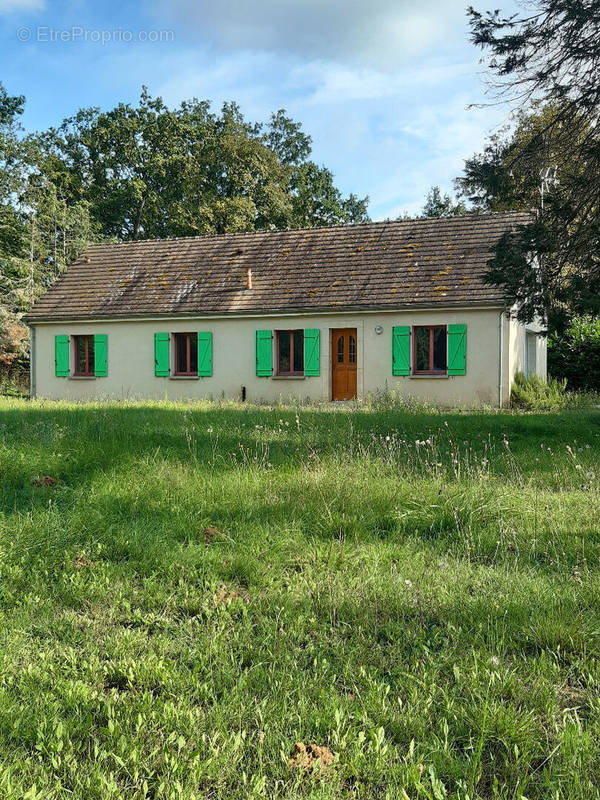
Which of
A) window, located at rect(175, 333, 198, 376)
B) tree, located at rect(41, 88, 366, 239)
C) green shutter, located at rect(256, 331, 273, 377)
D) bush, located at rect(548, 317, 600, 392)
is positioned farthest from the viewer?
tree, located at rect(41, 88, 366, 239)

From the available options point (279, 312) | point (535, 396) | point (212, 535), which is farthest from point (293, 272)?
point (212, 535)

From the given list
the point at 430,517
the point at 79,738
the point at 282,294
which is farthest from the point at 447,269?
the point at 79,738

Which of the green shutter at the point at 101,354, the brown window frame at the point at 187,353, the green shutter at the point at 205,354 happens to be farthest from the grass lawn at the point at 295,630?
the green shutter at the point at 101,354

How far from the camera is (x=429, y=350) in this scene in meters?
18.2

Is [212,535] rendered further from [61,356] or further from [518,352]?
[61,356]

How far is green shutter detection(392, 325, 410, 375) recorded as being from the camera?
1814 cm

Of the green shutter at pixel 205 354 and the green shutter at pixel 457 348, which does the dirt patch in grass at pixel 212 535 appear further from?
the green shutter at pixel 205 354

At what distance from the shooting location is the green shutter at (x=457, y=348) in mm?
17531

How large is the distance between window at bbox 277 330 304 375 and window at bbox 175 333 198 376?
116 inches

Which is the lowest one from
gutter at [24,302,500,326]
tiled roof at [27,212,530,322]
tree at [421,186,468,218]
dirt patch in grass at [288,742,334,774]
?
dirt patch in grass at [288,742,334,774]

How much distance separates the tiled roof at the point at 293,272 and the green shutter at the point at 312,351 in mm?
796

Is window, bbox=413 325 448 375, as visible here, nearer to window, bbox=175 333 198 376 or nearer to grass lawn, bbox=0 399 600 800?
window, bbox=175 333 198 376

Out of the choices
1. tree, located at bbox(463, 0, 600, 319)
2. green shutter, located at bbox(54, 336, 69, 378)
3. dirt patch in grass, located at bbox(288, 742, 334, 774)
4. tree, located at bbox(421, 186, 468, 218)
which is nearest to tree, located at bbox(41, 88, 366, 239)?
tree, located at bbox(421, 186, 468, 218)

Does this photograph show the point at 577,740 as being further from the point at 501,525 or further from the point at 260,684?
the point at 501,525
